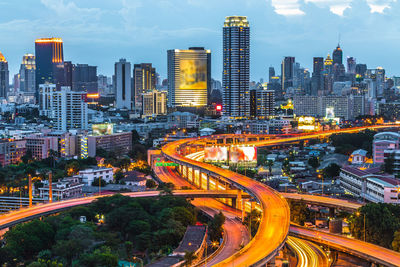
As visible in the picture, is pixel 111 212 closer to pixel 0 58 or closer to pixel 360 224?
pixel 360 224

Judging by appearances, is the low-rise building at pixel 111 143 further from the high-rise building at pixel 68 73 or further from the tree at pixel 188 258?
the high-rise building at pixel 68 73

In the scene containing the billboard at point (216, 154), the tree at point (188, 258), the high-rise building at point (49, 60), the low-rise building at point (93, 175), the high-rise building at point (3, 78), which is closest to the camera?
the tree at point (188, 258)

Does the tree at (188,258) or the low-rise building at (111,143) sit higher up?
the low-rise building at (111,143)

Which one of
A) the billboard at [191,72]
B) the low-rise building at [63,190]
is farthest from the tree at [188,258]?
the billboard at [191,72]

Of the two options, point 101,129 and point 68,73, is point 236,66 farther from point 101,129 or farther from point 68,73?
point 68,73

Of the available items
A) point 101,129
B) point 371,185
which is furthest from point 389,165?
point 101,129

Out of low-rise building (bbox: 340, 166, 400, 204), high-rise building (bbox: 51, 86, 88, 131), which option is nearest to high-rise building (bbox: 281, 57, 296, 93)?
high-rise building (bbox: 51, 86, 88, 131)

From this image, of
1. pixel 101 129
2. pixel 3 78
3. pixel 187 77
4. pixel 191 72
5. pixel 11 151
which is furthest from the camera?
pixel 3 78

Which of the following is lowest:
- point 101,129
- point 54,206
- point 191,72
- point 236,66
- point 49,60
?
point 54,206
